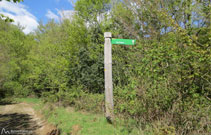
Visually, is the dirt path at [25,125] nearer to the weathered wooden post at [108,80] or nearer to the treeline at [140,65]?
the treeline at [140,65]

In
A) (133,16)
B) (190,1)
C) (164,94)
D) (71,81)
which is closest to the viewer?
(164,94)

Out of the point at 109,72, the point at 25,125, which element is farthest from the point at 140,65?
the point at 25,125

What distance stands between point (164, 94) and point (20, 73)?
18.4 meters

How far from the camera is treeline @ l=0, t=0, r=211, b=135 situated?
283 centimetres

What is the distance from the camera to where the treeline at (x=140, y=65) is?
2.83 metres

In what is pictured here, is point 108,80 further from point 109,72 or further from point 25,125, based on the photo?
point 25,125

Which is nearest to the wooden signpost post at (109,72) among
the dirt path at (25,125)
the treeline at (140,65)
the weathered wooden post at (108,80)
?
the weathered wooden post at (108,80)

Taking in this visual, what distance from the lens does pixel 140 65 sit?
357 cm

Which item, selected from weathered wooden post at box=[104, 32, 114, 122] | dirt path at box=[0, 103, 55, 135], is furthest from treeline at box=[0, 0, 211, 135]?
dirt path at box=[0, 103, 55, 135]

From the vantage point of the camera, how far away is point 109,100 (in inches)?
165

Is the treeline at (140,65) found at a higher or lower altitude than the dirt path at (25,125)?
higher

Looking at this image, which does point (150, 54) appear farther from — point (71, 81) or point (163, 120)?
point (71, 81)

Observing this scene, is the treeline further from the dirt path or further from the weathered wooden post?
the dirt path

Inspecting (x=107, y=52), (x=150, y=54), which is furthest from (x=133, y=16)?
(x=150, y=54)
